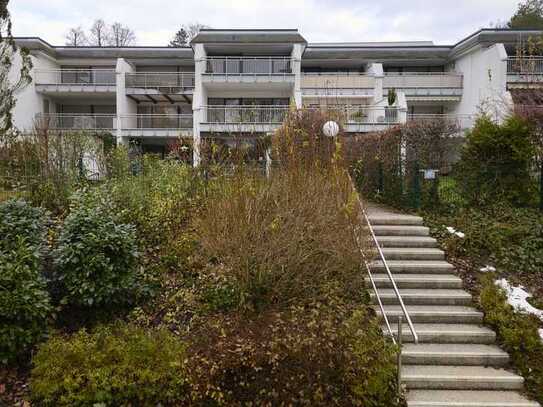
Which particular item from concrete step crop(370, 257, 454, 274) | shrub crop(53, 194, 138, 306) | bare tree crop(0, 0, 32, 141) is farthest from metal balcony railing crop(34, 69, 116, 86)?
concrete step crop(370, 257, 454, 274)

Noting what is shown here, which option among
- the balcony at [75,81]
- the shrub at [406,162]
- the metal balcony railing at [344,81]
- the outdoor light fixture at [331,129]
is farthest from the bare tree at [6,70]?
the metal balcony railing at [344,81]

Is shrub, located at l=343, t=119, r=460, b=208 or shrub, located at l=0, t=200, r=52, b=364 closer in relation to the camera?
shrub, located at l=0, t=200, r=52, b=364

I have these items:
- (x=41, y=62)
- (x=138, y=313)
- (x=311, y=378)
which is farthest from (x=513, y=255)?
(x=41, y=62)

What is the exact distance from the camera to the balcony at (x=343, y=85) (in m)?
26.7

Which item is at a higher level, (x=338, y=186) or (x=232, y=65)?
(x=232, y=65)

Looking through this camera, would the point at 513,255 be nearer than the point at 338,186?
No

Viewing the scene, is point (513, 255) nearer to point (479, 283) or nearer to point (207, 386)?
point (479, 283)

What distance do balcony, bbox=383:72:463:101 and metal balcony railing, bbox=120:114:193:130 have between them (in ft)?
43.0

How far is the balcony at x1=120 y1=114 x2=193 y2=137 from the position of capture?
27.0 meters

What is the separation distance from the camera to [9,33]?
12.6 m

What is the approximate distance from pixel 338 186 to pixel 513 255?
3928mm

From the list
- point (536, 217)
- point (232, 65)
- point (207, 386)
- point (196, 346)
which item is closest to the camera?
point (207, 386)

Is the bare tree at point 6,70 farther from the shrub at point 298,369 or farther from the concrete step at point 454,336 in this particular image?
the concrete step at point 454,336

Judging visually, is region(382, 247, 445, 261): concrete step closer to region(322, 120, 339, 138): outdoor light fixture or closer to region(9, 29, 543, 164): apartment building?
region(322, 120, 339, 138): outdoor light fixture
